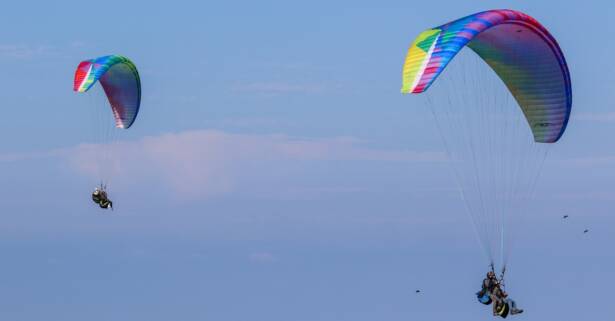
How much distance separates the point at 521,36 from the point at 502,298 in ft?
30.9

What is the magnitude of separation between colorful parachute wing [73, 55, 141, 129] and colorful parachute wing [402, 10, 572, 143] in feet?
71.0

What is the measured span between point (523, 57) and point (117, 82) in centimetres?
2818

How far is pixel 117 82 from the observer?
290ft

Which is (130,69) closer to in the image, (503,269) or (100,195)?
(100,195)

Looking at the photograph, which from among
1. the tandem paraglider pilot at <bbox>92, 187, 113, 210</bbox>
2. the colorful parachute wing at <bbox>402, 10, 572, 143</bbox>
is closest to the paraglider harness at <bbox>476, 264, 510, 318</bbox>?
the colorful parachute wing at <bbox>402, 10, 572, 143</bbox>

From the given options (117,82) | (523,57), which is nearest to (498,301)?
(523,57)

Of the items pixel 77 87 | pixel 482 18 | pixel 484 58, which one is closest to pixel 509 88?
pixel 484 58

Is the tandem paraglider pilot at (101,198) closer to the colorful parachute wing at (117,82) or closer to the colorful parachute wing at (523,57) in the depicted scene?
the colorful parachute wing at (117,82)

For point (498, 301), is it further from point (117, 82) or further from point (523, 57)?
point (117, 82)

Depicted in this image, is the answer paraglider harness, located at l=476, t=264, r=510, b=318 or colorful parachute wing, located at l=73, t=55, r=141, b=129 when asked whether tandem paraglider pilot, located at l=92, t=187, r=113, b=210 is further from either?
paraglider harness, located at l=476, t=264, r=510, b=318

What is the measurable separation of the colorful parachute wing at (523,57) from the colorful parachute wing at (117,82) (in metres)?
21.7

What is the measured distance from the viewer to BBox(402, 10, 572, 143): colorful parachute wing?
6172 centimetres

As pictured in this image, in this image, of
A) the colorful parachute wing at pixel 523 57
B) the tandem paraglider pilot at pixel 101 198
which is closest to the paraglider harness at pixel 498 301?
the colorful parachute wing at pixel 523 57

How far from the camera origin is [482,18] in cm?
6206
